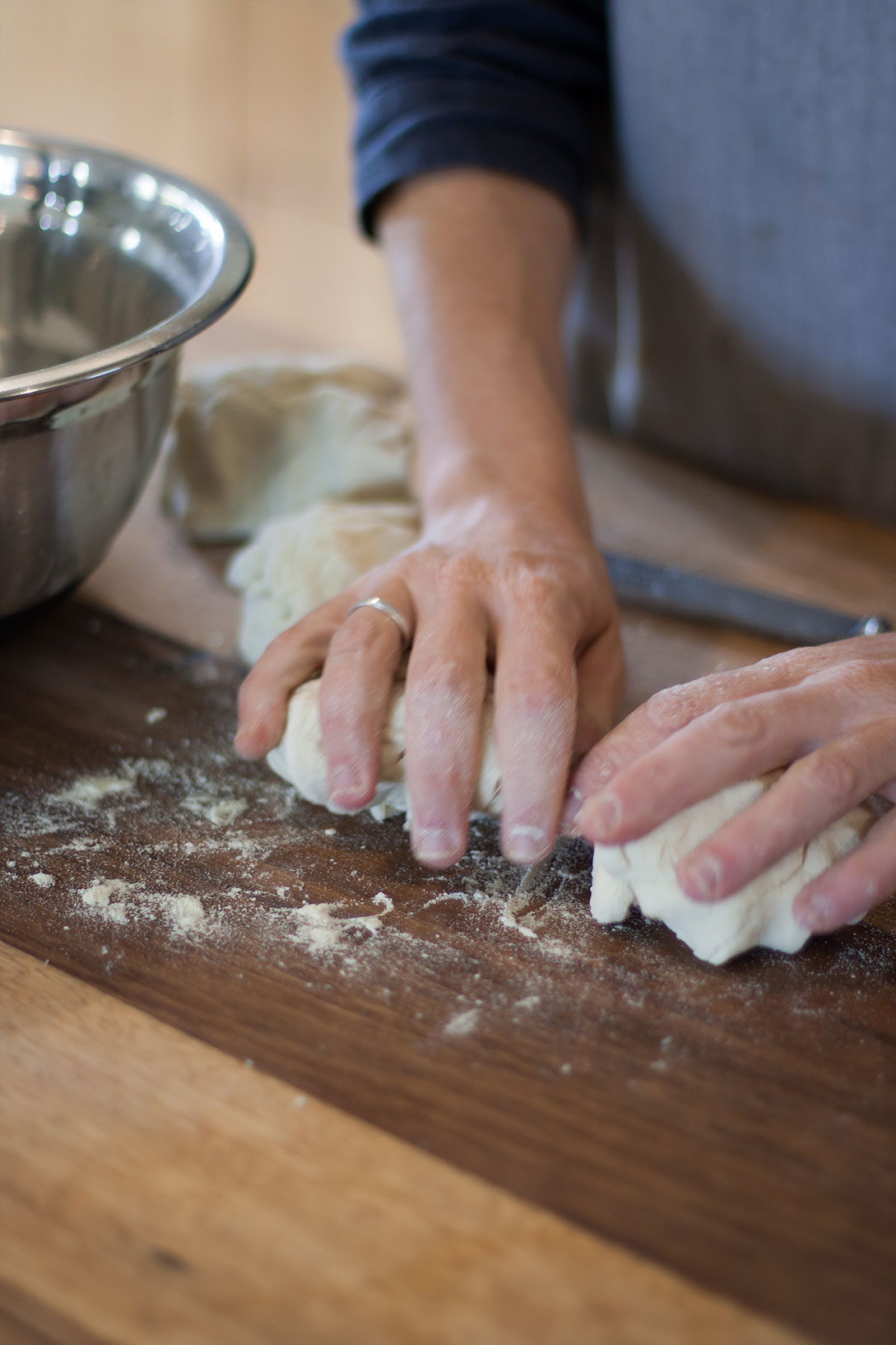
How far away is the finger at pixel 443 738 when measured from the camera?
0.66 meters

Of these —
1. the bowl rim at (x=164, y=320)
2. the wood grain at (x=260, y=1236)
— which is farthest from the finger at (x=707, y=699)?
the bowl rim at (x=164, y=320)

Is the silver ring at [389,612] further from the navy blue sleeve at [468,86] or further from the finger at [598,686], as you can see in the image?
the navy blue sleeve at [468,86]

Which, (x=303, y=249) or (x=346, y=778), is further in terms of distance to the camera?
(x=303, y=249)

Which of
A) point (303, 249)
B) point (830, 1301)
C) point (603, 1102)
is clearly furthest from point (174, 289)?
point (303, 249)

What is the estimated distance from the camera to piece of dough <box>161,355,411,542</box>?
3.37 feet

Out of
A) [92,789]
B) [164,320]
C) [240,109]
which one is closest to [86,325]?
[164,320]

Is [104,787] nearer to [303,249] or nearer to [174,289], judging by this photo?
[174,289]

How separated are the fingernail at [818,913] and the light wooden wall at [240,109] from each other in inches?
97.4

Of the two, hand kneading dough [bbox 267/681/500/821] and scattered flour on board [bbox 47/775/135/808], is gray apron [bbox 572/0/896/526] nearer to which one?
hand kneading dough [bbox 267/681/500/821]

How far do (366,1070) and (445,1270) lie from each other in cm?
11

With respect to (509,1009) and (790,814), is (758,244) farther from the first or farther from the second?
(509,1009)

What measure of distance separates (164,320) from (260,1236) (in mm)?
636

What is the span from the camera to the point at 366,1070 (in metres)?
0.58

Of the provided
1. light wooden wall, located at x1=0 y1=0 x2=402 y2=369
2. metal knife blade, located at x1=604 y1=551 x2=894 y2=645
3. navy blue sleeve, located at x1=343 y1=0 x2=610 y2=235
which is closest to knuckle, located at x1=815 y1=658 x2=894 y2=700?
metal knife blade, located at x1=604 y1=551 x2=894 y2=645
